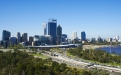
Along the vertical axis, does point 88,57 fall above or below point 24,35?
below

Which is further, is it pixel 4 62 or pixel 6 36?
pixel 6 36

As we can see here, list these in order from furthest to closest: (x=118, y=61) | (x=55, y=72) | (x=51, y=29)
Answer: (x=51, y=29) → (x=118, y=61) → (x=55, y=72)

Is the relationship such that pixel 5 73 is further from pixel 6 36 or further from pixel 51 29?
pixel 51 29

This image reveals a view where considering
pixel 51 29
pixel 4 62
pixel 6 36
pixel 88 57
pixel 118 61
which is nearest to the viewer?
pixel 4 62

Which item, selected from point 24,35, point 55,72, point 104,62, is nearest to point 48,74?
point 55,72

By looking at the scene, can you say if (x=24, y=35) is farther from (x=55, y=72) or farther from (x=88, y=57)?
(x=55, y=72)

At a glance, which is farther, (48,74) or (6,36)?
(6,36)

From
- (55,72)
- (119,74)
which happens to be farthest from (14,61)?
(119,74)

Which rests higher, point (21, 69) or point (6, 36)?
point (6, 36)

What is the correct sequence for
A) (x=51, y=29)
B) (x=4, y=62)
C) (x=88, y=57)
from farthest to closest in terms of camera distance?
1. (x=51, y=29)
2. (x=88, y=57)
3. (x=4, y=62)
